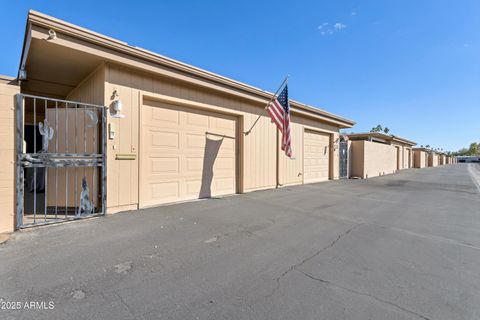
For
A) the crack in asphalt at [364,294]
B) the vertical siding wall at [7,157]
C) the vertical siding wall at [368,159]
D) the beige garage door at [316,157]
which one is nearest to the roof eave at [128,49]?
the vertical siding wall at [7,157]

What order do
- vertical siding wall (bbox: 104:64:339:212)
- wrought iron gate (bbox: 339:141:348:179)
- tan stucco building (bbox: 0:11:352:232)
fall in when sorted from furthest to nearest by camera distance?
wrought iron gate (bbox: 339:141:348:179)
vertical siding wall (bbox: 104:64:339:212)
tan stucco building (bbox: 0:11:352:232)

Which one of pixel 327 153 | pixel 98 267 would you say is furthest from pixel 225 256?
pixel 327 153

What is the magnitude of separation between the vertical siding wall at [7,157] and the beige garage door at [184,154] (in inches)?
90.9

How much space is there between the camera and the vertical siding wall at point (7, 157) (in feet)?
A: 12.2

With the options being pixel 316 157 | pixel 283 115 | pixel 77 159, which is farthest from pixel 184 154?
pixel 316 157

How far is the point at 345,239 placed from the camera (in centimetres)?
396

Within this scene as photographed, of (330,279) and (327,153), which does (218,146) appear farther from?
(327,153)

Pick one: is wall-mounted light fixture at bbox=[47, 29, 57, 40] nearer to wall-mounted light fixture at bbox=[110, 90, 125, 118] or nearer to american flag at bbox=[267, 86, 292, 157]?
wall-mounted light fixture at bbox=[110, 90, 125, 118]

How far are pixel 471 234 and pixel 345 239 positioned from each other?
260 centimetres

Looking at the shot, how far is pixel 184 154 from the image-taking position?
668 centimetres

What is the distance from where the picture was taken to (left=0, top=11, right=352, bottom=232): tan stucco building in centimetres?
467

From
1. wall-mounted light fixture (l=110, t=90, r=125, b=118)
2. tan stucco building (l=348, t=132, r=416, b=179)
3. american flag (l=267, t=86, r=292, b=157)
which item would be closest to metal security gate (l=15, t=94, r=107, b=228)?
wall-mounted light fixture (l=110, t=90, r=125, b=118)

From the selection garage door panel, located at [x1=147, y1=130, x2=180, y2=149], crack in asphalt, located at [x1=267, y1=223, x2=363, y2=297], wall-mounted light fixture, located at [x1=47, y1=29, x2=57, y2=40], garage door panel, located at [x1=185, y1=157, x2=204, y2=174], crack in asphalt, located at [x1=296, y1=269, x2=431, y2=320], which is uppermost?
wall-mounted light fixture, located at [x1=47, y1=29, x2=57, y2=40]

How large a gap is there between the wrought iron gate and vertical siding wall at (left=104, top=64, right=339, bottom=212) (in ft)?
15.8
